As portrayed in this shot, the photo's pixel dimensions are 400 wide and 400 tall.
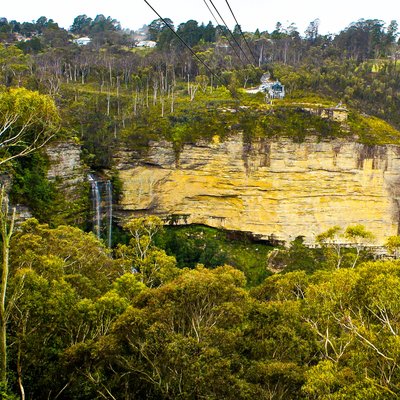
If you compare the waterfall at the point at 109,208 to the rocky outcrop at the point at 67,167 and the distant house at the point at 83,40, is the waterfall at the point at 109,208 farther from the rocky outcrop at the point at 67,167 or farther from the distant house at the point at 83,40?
the distant house at the point at 83,40

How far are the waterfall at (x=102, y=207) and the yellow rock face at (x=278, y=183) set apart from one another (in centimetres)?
135

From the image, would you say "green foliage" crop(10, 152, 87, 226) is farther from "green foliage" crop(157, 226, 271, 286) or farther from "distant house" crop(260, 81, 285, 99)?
"distant house" crop(260, 81, 285, 99)

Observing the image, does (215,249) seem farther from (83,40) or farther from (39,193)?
(83,40)

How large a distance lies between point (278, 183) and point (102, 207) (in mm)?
11357

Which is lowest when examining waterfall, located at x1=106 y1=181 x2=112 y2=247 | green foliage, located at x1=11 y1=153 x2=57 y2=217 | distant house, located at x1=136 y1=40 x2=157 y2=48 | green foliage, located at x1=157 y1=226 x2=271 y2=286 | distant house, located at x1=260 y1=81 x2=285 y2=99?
green foliage, located at x1=157 y1=226 x2=271 y2=286

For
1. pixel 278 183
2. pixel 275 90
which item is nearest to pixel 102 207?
pixel 278 183

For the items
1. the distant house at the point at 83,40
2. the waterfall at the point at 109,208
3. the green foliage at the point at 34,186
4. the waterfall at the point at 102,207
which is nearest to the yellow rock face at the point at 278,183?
the waterfall at the point at 109,208

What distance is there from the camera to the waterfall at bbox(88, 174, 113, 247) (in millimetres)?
25812

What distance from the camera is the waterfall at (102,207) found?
2581 cm

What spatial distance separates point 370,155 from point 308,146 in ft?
13.0

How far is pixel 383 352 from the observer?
7.04 meters

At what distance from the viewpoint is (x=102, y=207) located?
87.7ft

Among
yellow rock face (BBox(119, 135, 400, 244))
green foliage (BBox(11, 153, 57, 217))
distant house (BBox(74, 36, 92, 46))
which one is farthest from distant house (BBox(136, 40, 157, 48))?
green foliage (BBox(11, 153, 57, 217))

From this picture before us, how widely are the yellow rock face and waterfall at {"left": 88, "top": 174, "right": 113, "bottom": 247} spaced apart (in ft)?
4.43
